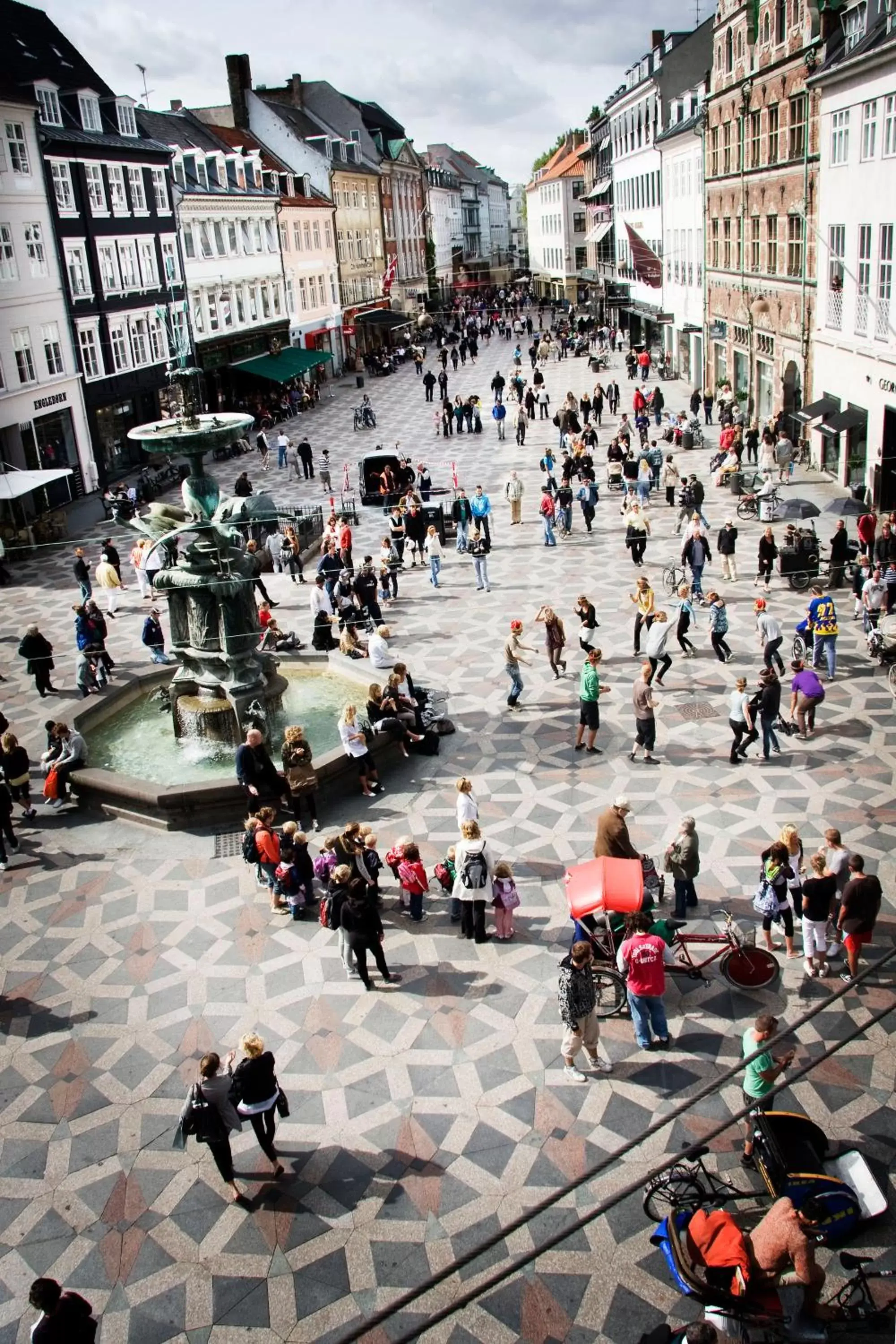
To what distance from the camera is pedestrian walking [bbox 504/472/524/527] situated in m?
28.8

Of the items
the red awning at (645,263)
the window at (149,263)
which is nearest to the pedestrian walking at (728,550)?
the red awning at (645,263)

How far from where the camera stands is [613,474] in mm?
31281

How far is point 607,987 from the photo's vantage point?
1038 cm

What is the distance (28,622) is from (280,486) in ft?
48.0

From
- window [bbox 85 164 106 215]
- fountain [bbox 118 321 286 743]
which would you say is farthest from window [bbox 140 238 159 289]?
fountain [bbox 118 321 286 743]

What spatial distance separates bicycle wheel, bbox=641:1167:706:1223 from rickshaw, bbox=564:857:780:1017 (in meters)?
2.07

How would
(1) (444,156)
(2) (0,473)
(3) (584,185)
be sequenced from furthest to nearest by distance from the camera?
1. (1) (444,156)
2. (3) (584,185)
3. (2) (0,473)

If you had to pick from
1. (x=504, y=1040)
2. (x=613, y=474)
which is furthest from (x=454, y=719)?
(x=613, y=474)

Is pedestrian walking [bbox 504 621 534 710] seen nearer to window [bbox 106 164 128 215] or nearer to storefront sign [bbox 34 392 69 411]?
storefront sign [bbox 34 392 69 411]

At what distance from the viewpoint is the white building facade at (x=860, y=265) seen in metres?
24.7

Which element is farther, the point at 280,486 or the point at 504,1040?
the point at 280,486

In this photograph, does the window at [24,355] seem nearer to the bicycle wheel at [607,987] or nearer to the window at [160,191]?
the window at [160,191]

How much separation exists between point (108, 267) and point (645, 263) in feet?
65.1

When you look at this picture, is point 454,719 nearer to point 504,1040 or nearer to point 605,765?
point 605,765
